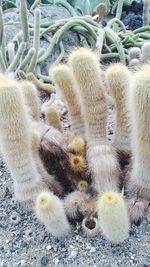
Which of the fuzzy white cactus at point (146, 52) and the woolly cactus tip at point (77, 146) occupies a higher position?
the fuzzy white cactus at point (146, 52)

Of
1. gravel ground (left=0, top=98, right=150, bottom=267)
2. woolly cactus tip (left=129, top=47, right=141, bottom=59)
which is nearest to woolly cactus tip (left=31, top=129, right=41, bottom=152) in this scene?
gravel ground (left=0, top=98, right=150, bottom=267)

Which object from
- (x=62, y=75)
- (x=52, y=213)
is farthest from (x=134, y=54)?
(x=52, y=213)

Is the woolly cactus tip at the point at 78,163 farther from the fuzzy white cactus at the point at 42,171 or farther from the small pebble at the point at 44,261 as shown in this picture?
the small pebble at the point at 44,261

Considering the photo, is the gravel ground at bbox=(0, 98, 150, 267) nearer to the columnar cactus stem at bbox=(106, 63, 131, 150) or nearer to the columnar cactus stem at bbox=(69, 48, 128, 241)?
the columnar cactus stem at bbox=(69, 48, 128, 241)

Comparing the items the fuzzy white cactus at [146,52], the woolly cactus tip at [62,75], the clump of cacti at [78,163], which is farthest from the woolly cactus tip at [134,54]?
the clump of cacti at [78,163]

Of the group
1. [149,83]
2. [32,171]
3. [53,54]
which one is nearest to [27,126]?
[32,171]

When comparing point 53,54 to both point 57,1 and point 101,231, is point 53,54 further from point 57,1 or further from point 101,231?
point 101,231
